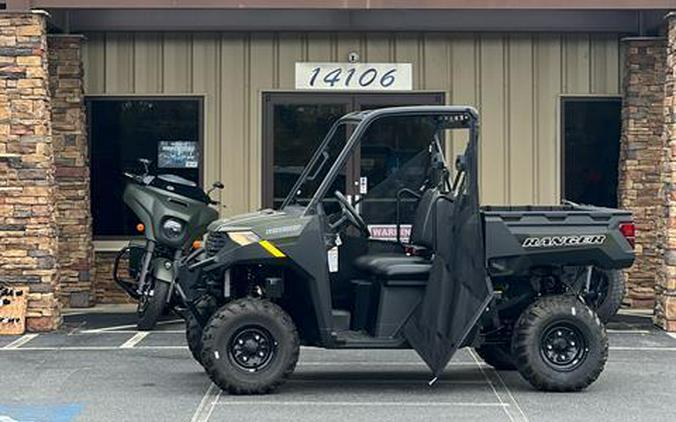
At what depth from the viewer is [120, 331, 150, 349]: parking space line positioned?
11906mm

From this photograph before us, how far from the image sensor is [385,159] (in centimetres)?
1412

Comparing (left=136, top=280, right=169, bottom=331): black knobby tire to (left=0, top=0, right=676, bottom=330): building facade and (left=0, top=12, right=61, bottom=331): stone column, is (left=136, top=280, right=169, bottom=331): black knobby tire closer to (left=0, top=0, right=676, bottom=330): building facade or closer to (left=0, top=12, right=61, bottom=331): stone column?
(left=0, top=12, right=61, bottom=331): stone column

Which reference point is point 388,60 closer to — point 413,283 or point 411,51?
point 411,51

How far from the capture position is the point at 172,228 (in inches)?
510

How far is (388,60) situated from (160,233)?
3969 millimetres

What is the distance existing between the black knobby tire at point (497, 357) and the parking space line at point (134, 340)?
3.55 m

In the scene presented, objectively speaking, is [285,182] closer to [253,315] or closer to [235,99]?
[235,99]

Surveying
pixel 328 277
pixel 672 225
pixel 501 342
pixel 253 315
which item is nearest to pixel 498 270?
pixel 501 342

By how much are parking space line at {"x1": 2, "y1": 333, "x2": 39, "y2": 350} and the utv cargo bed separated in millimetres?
5051

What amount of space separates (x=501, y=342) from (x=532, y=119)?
19.5 feet

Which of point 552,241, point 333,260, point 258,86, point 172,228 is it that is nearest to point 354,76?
point 258,86

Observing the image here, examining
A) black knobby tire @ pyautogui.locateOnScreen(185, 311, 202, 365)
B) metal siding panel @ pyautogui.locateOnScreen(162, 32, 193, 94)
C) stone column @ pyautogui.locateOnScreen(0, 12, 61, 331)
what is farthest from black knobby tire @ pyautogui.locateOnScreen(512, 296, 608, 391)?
metal siding panel @ pyautogui.locateOnScreen(162, 32, 193, 94)

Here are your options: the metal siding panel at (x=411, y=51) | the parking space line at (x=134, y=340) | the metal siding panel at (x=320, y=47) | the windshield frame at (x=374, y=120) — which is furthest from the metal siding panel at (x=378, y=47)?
the windshield frame at (x=374, y=120)

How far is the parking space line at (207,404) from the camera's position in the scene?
337 inches
